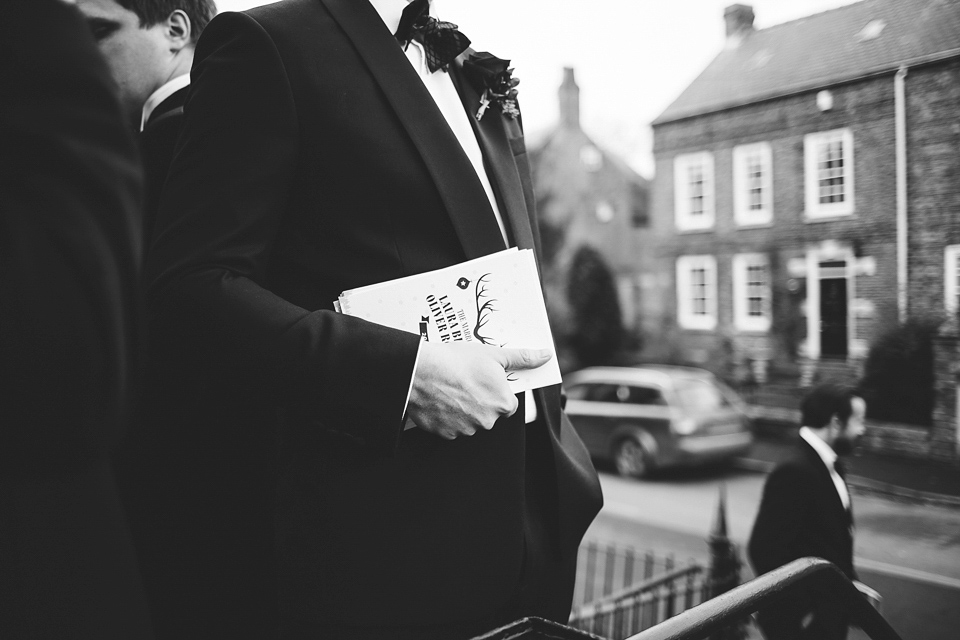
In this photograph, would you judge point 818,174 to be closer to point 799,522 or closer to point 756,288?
point 756,288

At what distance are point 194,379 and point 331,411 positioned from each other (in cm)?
39

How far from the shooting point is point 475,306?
101 centimetres

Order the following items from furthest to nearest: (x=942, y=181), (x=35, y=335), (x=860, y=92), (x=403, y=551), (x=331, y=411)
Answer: (x=860, y=92)
(x=942, y=181)
(x=403, y=551)
(x=331, y=411)
(x=35, y=335)

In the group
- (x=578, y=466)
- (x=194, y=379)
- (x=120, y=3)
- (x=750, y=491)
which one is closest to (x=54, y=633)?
(x=194, y=379)

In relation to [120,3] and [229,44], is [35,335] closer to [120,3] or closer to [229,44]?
[229,44]

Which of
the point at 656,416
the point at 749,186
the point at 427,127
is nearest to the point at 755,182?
the point at 749,186

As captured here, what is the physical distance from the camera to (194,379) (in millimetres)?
1173

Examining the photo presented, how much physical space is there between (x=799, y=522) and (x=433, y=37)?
7.80ft

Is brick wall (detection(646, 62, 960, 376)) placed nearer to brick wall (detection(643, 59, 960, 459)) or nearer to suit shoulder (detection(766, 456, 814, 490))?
brick wall (detection(643, 59, 960, 459))

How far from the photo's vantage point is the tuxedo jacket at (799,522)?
2.58 m

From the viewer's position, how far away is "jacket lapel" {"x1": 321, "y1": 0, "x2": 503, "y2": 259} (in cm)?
104

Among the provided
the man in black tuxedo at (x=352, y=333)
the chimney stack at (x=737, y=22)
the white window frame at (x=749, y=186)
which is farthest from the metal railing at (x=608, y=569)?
the man in black tuxedo at (x=352, y=333)

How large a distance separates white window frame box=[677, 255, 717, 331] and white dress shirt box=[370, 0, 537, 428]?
1.75 metres

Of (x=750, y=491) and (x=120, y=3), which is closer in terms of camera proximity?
(x=120, y=3)
